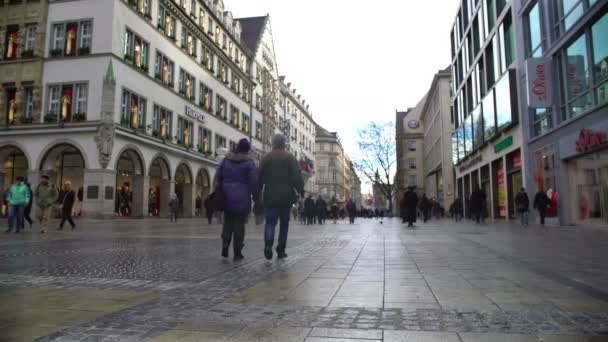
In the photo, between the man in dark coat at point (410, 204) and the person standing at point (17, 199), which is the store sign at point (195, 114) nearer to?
the man in dark coat at point (410, 204)

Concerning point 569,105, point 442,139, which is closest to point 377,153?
point 442,139

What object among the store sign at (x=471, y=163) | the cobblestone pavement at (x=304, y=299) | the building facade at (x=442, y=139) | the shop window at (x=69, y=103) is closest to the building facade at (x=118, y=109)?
the shop window at (x=69, y=103)

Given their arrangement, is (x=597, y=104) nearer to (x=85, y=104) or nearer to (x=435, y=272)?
(x=435, y=272)

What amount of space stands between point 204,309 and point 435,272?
321 centimetres

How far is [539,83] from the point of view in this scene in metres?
20.9

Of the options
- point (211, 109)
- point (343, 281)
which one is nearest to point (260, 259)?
point (343, 281)

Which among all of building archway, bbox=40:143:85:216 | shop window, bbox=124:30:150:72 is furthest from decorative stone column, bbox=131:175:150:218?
shop window, bbox=124:30:150:72

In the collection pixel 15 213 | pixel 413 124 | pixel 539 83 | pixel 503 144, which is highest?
pixel 413 124

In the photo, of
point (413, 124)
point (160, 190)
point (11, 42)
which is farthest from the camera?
point (413, 124)

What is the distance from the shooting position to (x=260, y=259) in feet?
23.7

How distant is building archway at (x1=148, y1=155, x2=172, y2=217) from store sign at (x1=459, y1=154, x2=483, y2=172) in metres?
23.5

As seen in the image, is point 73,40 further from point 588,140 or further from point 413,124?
point 413,124

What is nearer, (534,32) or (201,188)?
(534,32)

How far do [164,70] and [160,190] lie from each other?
30.0ft
